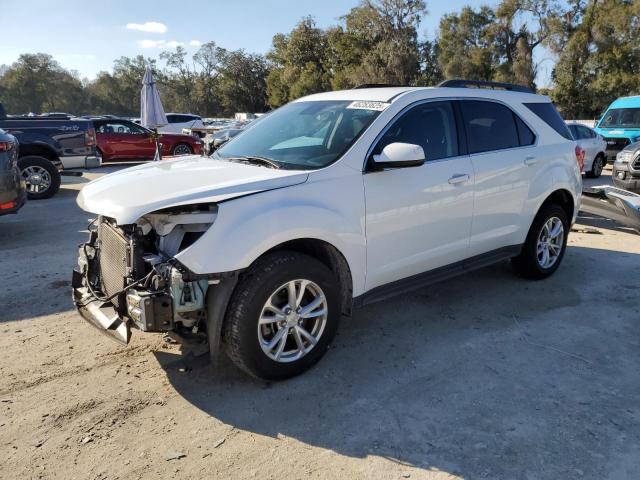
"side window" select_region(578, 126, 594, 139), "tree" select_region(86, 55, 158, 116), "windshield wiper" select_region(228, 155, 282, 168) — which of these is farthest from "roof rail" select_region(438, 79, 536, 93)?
"tree" select_region(86, 55, 158, 116)

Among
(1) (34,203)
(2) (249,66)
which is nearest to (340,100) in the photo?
(1) (34,203)

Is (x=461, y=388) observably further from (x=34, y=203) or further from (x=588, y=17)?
(x=588, y=17)

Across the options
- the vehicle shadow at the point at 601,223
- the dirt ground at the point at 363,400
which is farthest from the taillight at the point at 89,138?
the vehicle shadow at the point at 601,223

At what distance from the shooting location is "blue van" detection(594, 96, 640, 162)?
14883mm

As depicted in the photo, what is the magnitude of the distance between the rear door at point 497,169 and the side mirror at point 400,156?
1.04 metres

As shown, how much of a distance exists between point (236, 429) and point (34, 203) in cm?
889

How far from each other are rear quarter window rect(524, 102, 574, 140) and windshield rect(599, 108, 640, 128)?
39.3 ft

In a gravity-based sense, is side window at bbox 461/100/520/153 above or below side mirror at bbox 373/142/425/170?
above

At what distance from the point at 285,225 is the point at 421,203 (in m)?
1.24

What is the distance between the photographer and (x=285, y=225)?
310cm

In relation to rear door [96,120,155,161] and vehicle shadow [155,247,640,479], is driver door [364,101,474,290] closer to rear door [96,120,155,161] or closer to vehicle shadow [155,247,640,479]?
vehicle shadow [155,247,640,479]

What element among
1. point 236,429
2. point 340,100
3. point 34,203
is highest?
point 340,100

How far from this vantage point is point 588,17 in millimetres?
39125

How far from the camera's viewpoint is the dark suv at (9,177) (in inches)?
254
